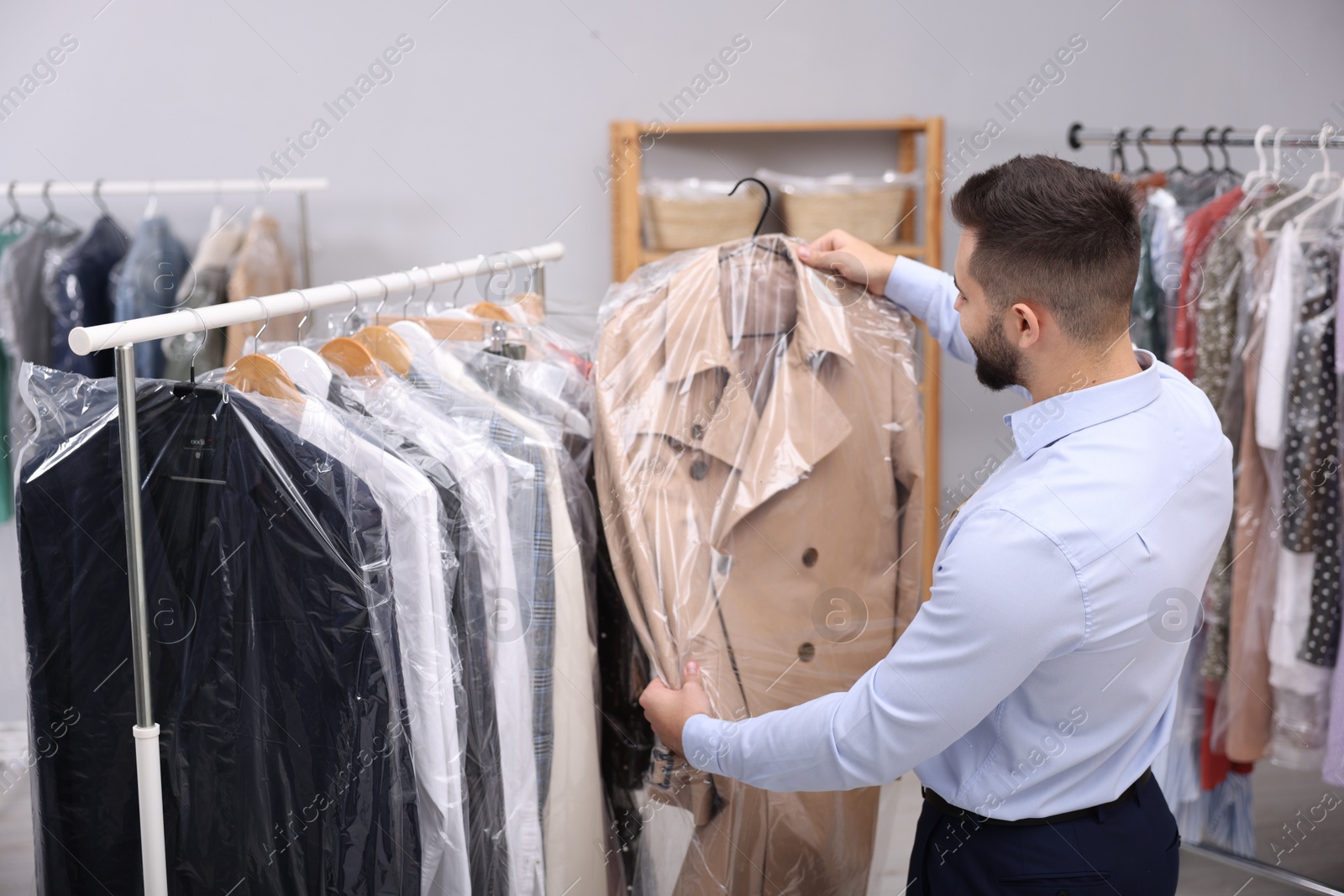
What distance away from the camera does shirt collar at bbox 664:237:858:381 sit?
1.36 meters

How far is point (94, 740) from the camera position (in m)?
1.19

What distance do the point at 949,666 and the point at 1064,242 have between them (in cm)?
43

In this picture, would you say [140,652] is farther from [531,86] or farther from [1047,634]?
[531,86]

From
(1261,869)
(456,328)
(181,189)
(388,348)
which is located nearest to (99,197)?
(181,189)

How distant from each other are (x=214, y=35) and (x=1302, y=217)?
270cm

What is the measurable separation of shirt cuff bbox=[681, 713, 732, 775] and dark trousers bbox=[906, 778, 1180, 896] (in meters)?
0.30

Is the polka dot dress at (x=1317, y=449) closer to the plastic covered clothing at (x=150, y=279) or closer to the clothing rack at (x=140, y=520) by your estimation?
the clothing rack at (x=140, y=520)

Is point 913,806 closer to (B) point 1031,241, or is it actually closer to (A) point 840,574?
(A) point 840,574

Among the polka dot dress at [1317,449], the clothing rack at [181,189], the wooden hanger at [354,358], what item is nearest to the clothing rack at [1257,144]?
the polka dot dress at [1317,449]

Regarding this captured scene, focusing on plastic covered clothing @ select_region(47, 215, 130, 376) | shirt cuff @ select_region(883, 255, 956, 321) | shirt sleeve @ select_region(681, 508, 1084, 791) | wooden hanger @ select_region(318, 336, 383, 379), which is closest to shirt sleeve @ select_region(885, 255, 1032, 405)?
shirt cuff @ select_region(883, 255, 956, 321)

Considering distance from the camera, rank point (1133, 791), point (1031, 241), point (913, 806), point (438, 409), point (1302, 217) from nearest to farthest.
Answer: point (1031, 241) < point (1133, 791) < point (438, 409) < point (1302, 217) < point (913, 806)

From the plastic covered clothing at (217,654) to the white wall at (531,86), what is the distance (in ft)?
6.29

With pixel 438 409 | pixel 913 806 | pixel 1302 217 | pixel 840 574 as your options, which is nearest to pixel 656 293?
pixel 438 409

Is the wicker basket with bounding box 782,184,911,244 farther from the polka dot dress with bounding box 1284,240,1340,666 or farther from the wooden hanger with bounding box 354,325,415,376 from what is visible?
the wooden hanger with bounding box 354,325,415,376
